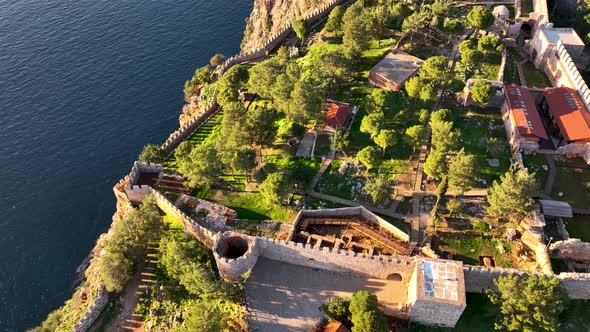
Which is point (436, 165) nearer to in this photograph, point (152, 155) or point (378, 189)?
point (378, 189)

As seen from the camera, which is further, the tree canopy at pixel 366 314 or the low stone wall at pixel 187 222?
the low stone wall at pixel 187 222

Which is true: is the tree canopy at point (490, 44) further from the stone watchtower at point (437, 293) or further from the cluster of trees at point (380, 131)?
the stone watchtower at point (437, 293)

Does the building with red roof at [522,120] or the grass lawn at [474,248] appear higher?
the building with red roof at [522,120]

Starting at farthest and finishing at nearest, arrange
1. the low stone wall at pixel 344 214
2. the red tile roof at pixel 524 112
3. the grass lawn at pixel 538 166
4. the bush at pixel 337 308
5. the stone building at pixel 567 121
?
the red tile roof at pixel 524 112, the stone building at pixel 567 121, the grass lawn at pixel 538 166, the low stone wall at pixel 344 214, the bush at pixel 337 308

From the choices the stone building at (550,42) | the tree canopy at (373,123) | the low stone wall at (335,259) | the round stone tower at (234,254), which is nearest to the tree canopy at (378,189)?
the tree canopy at (373,123)

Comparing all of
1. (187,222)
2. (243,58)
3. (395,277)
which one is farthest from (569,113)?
(243,58)

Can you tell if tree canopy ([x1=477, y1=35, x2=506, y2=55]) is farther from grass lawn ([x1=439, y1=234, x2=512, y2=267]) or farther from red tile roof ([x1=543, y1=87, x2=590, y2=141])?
grass lawn ([x1=439, y1=234, x2=512, y2=267])

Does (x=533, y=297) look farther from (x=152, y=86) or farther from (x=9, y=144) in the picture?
(x=9, y=144)
